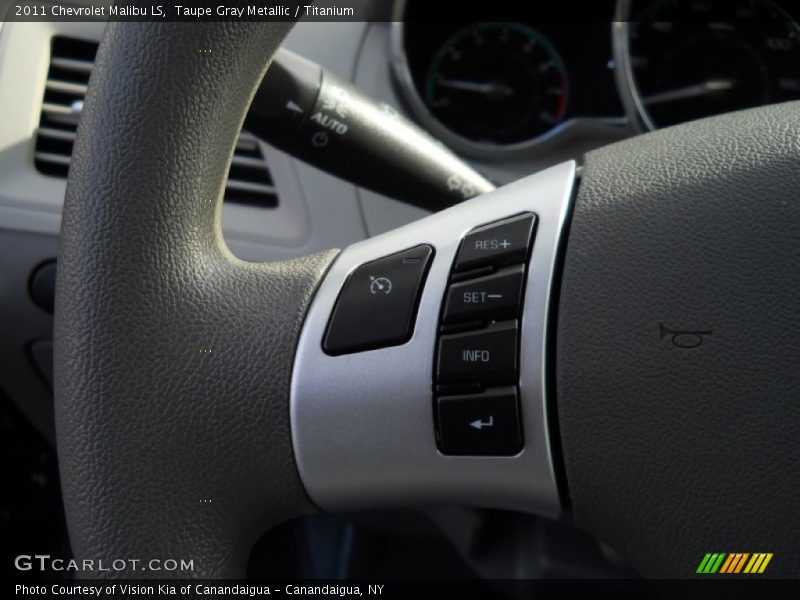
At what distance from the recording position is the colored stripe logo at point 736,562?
592 mm

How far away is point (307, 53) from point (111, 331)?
783mm

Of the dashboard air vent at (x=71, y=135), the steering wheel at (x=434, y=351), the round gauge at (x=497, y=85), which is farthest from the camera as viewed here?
the round gauge at (x=497, y=85)

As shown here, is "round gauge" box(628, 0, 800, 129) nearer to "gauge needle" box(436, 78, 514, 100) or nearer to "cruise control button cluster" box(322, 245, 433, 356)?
"gauge needle" box(436, 78, 514, 100)

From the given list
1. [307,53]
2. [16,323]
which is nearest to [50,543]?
[16,323]

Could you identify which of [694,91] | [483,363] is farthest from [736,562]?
[694,91]

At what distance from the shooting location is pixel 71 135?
132 cm

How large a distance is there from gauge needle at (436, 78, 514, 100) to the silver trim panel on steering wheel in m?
0.81

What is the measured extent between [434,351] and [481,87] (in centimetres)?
90

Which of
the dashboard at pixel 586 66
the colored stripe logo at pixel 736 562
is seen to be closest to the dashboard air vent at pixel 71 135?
the dashboard at pixel 586 66

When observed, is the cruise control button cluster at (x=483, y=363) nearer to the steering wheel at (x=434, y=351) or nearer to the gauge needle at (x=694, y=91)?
the steering wheel at (x=434, y=351)

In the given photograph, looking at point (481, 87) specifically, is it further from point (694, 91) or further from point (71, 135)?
point (71, 135)

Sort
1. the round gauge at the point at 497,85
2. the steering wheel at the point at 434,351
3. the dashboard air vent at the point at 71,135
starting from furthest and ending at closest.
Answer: the round gauge at the point at 497,85
the dashboard air vent at the point at 71,135
the steering wheel at the point at 434,351

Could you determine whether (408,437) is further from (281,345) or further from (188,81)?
(188,81)

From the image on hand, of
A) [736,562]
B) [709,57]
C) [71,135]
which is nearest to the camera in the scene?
[736,562]
